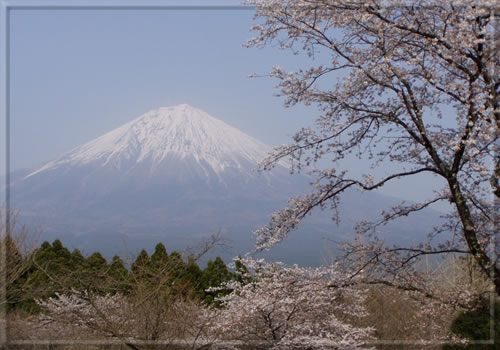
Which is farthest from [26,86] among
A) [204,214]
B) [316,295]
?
[204,214]

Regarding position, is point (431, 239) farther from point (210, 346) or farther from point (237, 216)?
point (237, 216)

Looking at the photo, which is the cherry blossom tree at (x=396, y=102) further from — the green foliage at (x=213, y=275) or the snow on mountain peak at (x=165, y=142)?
the snow on mountain peak at (x=165, y=142)

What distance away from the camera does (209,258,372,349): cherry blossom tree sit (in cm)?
431

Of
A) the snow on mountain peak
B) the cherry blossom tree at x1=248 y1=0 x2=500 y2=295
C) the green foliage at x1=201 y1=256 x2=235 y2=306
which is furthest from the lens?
the snow on mountain peak

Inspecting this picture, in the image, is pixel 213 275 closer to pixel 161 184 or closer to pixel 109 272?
pixel 109 272

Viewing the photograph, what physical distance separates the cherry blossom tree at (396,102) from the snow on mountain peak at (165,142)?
9.75m

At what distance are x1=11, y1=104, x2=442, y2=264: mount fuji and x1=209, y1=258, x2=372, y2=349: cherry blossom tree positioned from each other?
25.6ft

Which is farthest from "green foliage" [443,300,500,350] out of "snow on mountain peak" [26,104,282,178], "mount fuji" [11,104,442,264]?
"snow on mountain peak" [26,104,282,178]

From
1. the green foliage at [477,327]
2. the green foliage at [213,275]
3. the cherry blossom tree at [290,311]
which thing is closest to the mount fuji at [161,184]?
the green foliage at [213,275]

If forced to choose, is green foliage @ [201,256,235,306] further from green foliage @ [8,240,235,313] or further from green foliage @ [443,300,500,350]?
green foliage @ [443,300,500,350]

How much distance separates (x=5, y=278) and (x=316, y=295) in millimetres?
3269

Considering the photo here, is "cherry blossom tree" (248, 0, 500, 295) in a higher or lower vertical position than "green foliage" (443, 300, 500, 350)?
higher

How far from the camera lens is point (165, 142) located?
644 inches

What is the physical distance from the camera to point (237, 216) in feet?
45.8
